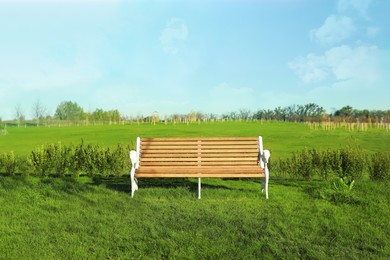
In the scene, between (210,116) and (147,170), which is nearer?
(147,170)

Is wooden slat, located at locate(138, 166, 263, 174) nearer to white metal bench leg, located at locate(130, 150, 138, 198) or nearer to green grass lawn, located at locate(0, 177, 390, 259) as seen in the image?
white metal bench leg, located at locate(130, 150, 138, 198)

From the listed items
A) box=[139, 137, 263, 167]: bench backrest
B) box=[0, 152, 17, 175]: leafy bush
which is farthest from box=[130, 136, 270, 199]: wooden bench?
box=[0, 152, 17, 175]: leafy bush

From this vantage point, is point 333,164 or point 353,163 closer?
point 353,163

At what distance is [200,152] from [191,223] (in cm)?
282

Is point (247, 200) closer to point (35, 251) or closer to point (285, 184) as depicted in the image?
point (285, 184)

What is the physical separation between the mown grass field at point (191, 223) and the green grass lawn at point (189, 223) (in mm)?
14

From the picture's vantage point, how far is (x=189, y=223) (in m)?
5.31

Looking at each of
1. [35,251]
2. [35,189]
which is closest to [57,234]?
[35,251]

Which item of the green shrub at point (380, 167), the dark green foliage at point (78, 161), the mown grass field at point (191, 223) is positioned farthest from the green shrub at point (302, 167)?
the dark green foliage at point (78, 161)

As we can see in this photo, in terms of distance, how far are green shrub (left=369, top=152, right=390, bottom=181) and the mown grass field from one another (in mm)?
1537

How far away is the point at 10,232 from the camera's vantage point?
5.14 metres

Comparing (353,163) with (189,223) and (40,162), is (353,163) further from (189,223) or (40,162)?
(40,162)

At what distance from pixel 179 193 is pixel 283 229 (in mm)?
2920

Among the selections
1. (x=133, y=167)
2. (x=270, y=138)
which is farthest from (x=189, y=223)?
(x=270, y=138)
